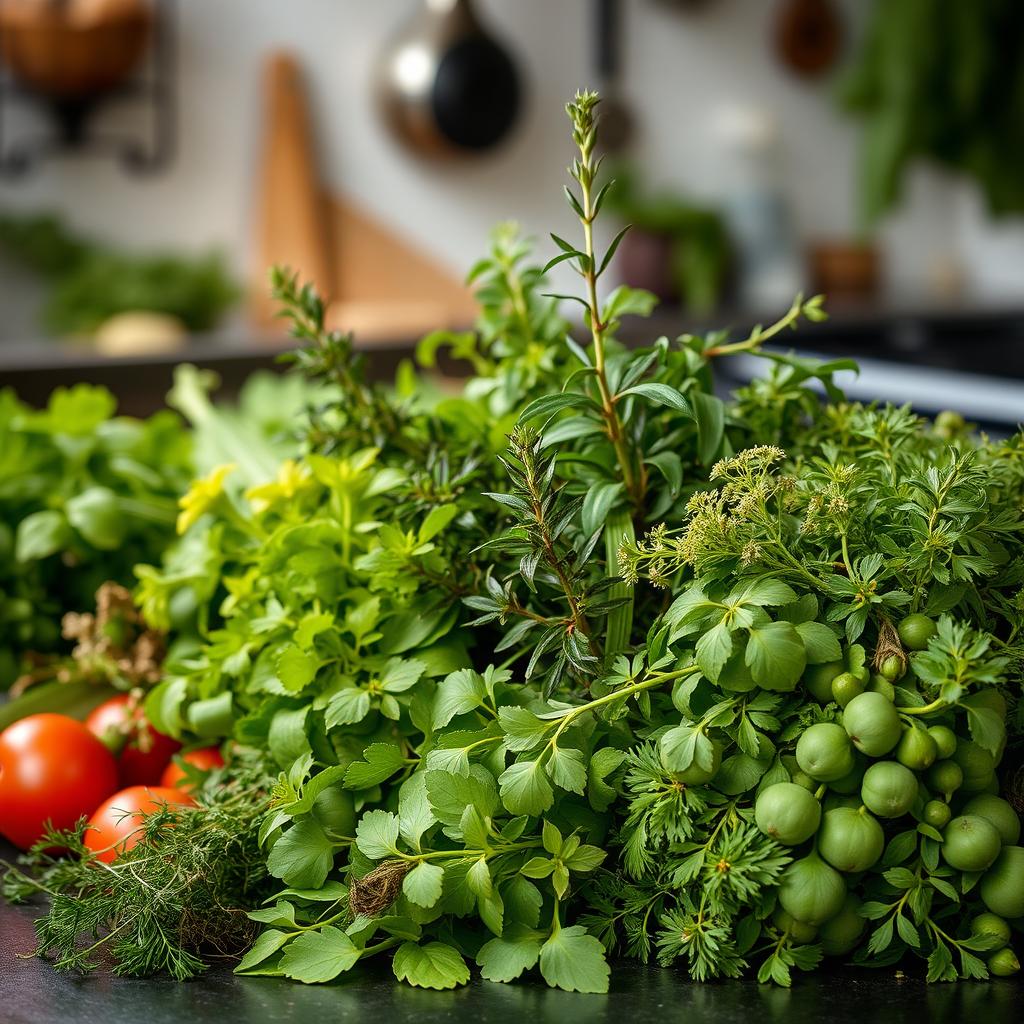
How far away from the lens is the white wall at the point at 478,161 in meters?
2.81

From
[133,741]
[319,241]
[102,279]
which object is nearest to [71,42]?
[102,279]

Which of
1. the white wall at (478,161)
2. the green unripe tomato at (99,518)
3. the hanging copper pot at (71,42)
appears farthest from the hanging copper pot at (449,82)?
the green unripe tomato at (99,518)

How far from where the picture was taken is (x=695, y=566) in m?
0.45

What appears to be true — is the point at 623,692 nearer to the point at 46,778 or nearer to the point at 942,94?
the point at 46,778

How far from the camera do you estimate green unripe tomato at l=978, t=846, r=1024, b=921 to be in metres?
0.43

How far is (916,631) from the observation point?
1.42ft

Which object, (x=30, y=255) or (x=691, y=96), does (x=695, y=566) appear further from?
(x=691, y=96)

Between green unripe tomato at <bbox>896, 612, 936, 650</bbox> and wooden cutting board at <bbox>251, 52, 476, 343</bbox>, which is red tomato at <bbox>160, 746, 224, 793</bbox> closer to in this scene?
green unripe tomato at <bbox>896, 612, 936, 650</bbox>

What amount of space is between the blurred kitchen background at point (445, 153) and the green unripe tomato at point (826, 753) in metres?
1.68

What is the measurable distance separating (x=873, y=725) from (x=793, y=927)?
0.08 m

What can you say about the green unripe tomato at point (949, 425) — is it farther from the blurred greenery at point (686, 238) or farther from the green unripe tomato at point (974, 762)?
the blurred greenery at point (686, 238)

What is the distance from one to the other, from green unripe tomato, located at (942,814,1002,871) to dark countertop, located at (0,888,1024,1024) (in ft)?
0.15

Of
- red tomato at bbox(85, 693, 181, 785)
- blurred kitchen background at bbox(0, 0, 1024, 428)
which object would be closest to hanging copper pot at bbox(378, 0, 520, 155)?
blurred kitchen background at bbox(0, 0, 1024, 428)

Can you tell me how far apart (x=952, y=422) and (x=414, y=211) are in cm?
260
